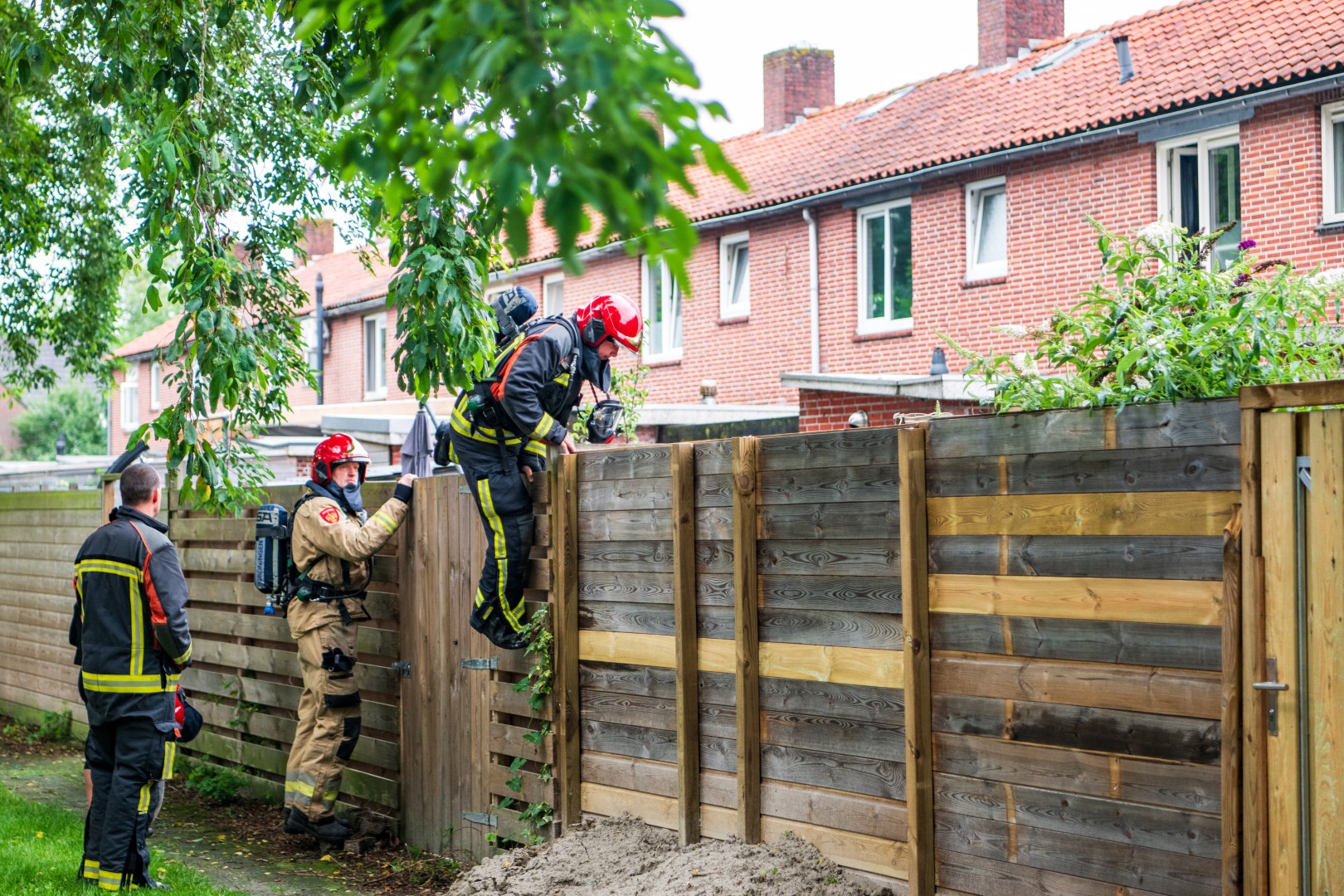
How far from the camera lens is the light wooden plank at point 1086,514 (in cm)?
440

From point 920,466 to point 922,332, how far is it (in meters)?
16.2

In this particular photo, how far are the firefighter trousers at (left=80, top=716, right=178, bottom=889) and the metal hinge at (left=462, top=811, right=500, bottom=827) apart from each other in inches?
66.8

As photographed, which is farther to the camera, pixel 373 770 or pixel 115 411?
pixel 115 411

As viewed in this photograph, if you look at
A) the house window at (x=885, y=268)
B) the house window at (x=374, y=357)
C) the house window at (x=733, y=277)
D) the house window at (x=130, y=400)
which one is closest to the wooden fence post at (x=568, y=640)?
the house window at (x=885, y=268)

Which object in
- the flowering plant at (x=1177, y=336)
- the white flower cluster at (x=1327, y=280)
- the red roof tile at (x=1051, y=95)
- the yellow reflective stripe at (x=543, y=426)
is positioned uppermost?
the red roof tile at (x=1051, y=95)

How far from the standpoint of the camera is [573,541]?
710cm

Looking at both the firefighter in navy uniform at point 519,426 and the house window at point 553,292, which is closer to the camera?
the firefighter in navy uniform at point 519,426

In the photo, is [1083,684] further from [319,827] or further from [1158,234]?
[319,827]

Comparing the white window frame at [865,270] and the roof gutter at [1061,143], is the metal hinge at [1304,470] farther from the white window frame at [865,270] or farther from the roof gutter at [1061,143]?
the white window frame at [865,270]

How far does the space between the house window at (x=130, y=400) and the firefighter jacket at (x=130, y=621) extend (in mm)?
41908

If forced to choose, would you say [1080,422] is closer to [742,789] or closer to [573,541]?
[742,789]

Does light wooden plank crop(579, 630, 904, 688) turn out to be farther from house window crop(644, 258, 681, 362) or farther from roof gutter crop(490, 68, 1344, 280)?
house window crop(644, 258, 681, 362)

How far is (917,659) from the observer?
522 cm

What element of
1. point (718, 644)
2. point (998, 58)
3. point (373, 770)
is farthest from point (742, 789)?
point (998, 58)
